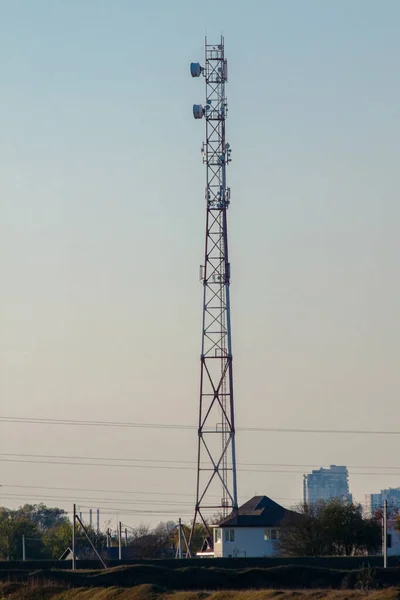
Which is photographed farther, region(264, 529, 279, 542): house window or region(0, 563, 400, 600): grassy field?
region(264, 529, 279, 542): house window

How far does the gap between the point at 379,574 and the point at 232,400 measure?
12791mm

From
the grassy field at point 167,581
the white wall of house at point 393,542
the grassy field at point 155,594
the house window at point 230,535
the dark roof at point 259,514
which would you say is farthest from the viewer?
the white wall of house at point 393,542

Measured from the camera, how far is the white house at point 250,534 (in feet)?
230

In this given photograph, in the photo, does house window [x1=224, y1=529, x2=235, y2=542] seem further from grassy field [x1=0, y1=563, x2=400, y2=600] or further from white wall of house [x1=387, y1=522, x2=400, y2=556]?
grassy field [x1=0, y1=563, x2=400, y2=600]

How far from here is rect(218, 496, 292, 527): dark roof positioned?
234 feet

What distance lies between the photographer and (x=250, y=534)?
71.7m

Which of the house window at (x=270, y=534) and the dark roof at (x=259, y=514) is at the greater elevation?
the dark roof at (x=259, y=514)

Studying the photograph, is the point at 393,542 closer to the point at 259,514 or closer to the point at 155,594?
the point at 259,514

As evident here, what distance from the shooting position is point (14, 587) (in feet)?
153

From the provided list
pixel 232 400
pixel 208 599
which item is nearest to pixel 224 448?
pixel 232 400

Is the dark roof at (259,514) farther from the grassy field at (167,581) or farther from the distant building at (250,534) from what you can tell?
the grassy field at (167,581)

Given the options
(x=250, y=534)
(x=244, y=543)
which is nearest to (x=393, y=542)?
(x=250, y=534)

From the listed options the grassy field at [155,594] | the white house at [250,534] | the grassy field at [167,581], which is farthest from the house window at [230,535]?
the grassy field at [155,594]

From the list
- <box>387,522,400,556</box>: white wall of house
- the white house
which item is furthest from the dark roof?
<box>387,522,400,556</box>: white wall of house
